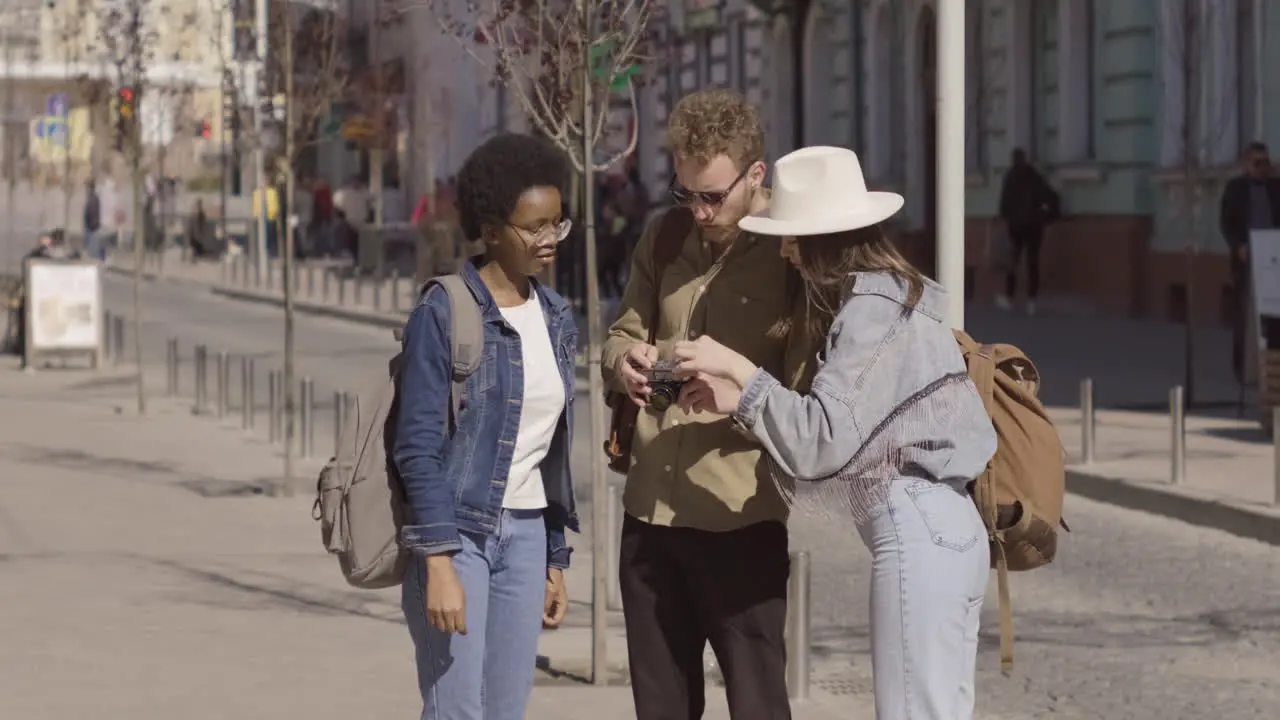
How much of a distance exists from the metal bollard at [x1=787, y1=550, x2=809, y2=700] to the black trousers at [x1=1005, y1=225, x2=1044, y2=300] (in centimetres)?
2231

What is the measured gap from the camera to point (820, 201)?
5.28m

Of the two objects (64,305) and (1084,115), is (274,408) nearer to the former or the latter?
(64,305)

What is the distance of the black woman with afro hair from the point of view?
541 centimetres

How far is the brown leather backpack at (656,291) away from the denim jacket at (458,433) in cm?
19

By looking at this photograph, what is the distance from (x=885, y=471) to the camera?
5.15 metres

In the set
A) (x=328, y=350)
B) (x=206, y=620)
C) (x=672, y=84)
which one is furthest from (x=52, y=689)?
(x=672, y=84)

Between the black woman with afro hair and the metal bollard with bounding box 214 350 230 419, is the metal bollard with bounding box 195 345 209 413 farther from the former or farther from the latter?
the black woman with afro hair

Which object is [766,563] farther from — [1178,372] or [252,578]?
[1178,372]

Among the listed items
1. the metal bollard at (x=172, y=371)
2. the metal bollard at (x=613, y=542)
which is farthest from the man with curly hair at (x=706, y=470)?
the metal bollard at (x=172, y=371)

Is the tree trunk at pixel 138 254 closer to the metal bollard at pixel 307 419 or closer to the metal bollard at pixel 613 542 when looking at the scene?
the metal bollard at pixel 307 419

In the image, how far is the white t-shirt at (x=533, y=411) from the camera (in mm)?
5605

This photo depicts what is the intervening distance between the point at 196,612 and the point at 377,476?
17.7 feet

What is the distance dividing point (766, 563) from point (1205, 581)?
639 centimetres

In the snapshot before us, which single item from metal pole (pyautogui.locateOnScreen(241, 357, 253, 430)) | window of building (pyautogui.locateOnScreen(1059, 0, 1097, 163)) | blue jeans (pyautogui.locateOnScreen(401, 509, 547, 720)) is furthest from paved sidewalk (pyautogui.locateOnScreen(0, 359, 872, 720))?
window of building (pyautogui.locateOnScreen(1059, 0, 1097, 163))
